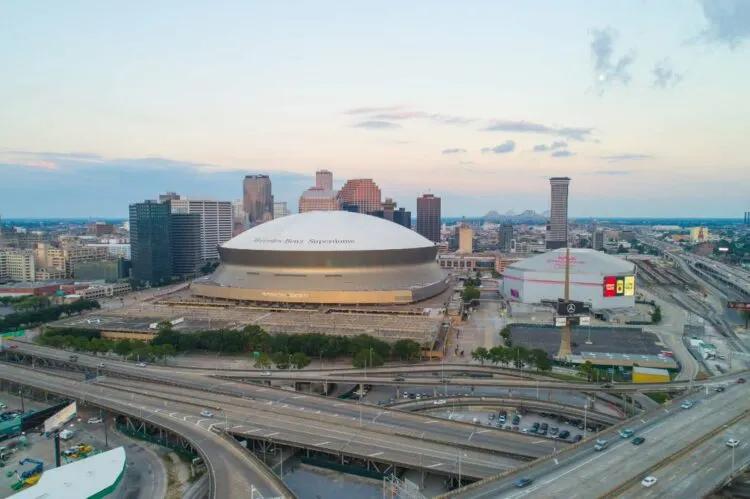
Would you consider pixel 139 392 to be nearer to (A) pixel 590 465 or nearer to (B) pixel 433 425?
(B) pixel 433 425

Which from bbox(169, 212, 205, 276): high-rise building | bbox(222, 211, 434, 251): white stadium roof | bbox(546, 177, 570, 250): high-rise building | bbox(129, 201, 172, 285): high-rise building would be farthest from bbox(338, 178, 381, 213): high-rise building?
bbox(222, 211, 434, 251): white stadium roof

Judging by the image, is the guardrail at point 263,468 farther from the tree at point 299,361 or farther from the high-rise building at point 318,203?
the high-rise building at point 318,203

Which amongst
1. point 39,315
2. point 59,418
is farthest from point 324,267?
point 59,418

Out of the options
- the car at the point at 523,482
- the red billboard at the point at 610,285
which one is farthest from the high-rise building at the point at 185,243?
the car at the point at 523,482

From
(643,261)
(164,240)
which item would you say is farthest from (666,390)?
(643,261)

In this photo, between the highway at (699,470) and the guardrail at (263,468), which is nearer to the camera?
the highway at (699,470)
